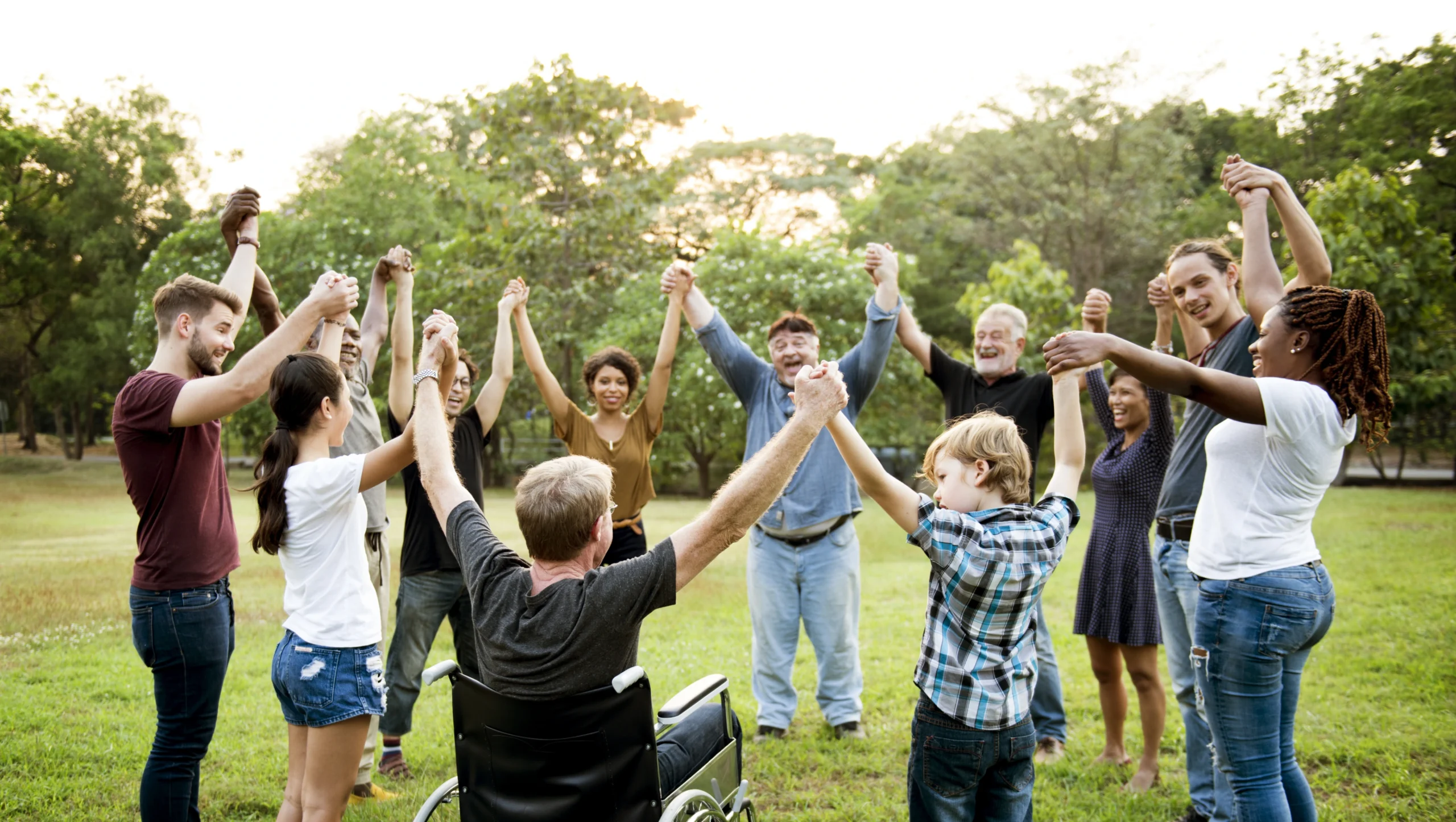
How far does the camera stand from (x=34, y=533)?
11.9m

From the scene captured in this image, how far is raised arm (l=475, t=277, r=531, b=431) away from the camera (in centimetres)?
404

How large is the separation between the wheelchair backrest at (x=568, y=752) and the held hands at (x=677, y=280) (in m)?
2.41

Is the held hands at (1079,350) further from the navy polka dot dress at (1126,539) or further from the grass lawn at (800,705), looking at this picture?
the grass lawn at (800,705)

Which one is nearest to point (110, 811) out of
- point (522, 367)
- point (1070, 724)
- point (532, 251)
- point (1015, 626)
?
point (1015, 626)

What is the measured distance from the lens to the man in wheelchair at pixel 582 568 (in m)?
2.17

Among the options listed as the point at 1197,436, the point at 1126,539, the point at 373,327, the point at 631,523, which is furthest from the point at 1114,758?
the point at 373,327

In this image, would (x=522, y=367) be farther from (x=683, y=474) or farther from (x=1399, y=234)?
(x=1399, y=234)

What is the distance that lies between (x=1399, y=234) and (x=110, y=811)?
61.9 feet

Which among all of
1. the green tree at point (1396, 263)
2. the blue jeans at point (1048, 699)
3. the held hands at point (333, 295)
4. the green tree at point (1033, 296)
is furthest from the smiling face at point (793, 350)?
the green tree at point (1033, 296)

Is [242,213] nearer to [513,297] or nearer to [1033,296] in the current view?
[513,297]

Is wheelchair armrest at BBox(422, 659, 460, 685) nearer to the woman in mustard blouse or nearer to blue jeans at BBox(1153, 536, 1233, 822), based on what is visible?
the woman in mustard blouse

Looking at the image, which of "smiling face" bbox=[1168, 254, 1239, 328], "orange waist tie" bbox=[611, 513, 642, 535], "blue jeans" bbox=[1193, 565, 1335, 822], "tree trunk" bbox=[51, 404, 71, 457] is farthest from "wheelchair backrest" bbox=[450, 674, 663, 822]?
"tree trunk" bbox=[51, 404, 71, 457]

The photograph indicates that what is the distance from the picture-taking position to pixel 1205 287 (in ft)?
11.0

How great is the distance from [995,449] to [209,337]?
7.95 feet
